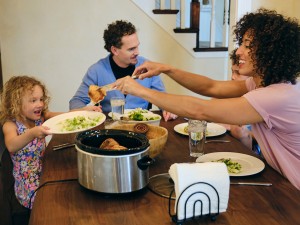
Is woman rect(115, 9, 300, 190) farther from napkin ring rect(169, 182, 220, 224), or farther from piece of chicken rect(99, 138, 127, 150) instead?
napkin ring rect(169, 182, 220, 224)

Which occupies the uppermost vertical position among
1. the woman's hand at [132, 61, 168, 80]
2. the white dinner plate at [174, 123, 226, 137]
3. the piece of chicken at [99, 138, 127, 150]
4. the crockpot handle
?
the woman's hand at [132, 61, 168, 80]

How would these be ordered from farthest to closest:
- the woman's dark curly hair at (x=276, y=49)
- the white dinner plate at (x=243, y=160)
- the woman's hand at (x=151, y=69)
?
the woman's hand at (x=151, y=69) → the woman's dark curly hair at (x=276, y=49) → the white dinner plate at (x=243, y=160)

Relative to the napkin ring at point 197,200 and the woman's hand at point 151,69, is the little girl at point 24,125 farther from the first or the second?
the napkin ring at point 197,200

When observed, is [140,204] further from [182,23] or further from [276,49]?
[182,23]

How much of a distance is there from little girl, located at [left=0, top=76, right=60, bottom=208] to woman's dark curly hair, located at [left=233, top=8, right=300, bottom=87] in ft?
3.60

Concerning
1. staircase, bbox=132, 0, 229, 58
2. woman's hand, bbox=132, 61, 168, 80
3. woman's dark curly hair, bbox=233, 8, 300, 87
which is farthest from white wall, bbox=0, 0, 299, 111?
woman's dark curly hair, bbox=233, 8, 300, 87

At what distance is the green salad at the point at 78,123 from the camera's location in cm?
160

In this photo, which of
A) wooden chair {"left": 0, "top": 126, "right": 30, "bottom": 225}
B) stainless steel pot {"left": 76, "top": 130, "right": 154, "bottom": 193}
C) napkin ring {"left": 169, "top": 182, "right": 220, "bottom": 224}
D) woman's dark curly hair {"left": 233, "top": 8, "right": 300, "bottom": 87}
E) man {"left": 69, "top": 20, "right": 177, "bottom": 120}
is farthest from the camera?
man {"left": 69, "top": 20, "right": 177, "bottom": 120}

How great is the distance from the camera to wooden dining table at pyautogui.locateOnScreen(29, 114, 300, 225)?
1.01m

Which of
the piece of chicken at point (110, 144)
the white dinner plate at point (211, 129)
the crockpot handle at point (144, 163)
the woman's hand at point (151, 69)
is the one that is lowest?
the white dinner plate at point (211, 129)

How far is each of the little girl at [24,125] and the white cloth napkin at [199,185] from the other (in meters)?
1.07

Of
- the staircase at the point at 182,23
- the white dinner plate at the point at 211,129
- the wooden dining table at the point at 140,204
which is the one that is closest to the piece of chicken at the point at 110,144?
the wooden dining table at the point at 140,204

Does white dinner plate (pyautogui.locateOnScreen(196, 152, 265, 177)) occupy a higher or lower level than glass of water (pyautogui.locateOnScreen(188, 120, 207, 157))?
lower

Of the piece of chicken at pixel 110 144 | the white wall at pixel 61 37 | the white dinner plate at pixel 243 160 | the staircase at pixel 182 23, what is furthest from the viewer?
the staircase at pixel 182 23
